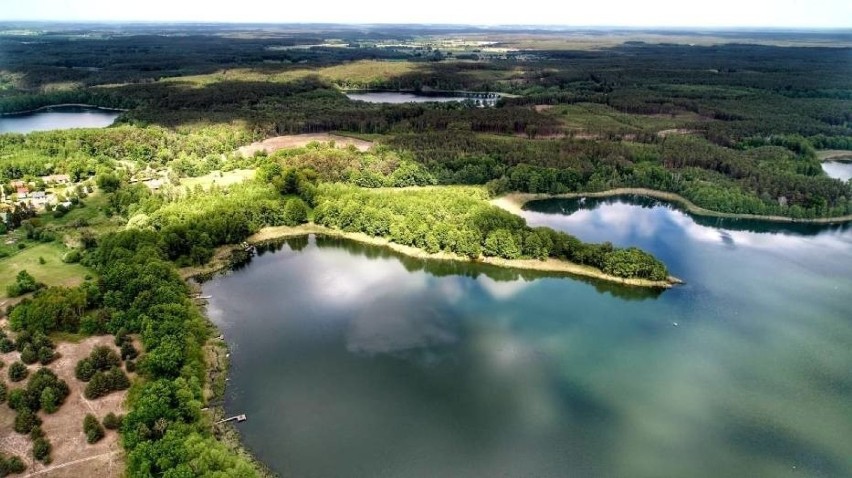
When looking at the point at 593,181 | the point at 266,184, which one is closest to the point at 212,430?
the point at 266,184

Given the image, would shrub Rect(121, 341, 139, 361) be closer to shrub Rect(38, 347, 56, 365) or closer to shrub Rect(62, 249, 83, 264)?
shrub Rect(38, 347, 56, 365)

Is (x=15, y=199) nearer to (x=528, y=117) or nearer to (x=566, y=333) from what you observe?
(x=566, y=333)

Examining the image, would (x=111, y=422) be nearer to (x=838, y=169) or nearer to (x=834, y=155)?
(x=838, y=169)

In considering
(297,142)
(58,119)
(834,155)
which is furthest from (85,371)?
(58,119)

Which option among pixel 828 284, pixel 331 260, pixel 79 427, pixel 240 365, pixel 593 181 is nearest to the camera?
pixel 79 427

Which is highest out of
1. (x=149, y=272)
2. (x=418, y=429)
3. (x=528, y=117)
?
(x=528, y=117)

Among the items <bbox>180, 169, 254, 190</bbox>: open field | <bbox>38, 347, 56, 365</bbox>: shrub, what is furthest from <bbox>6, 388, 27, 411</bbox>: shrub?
<bbox>180, 169, 254, 190</bbox>: open field

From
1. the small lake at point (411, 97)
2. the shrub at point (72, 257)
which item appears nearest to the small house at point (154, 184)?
the shrub at point (72, 257)
